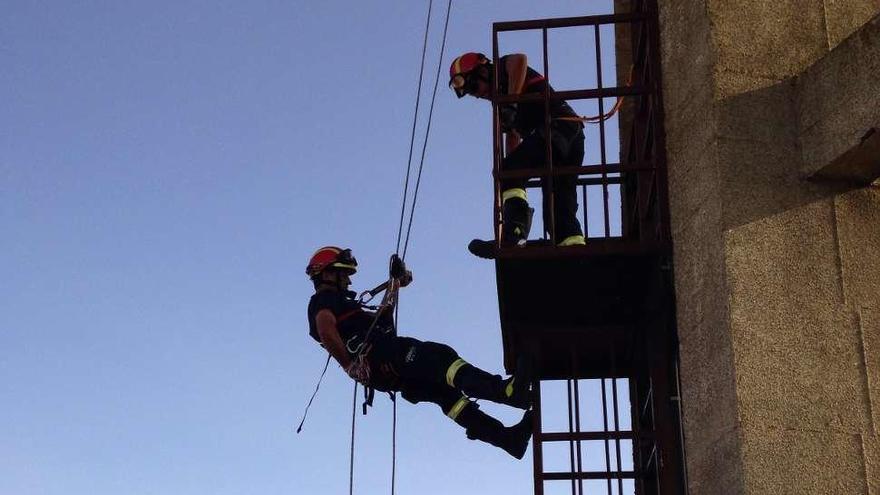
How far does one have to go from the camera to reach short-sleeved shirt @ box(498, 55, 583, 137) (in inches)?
370

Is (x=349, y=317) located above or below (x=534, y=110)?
below

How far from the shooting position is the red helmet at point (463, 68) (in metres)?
9.93

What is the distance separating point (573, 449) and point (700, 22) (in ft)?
9.44

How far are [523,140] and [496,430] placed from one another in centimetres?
205

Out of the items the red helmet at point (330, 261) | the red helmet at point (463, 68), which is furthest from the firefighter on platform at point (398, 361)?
the red helmet at point (463, 68)

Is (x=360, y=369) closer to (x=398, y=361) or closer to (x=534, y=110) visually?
(x=398, y=361)

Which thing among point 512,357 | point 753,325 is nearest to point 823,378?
point 753,325

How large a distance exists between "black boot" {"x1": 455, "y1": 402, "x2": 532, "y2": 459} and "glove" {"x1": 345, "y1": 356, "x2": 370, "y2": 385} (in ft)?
2.77

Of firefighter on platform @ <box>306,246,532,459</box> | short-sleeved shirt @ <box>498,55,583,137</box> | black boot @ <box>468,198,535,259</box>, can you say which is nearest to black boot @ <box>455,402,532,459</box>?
firefighter on platform @ <box>306,246,532,459</box>

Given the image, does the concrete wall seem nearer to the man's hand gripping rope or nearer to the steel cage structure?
the steel cage structure

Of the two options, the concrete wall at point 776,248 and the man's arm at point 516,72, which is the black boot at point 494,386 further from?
the man's arm at point 516,72

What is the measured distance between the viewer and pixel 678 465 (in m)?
8.86

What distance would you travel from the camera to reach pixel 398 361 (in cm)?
998

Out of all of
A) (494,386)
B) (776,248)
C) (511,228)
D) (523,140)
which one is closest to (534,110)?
(523,140)
